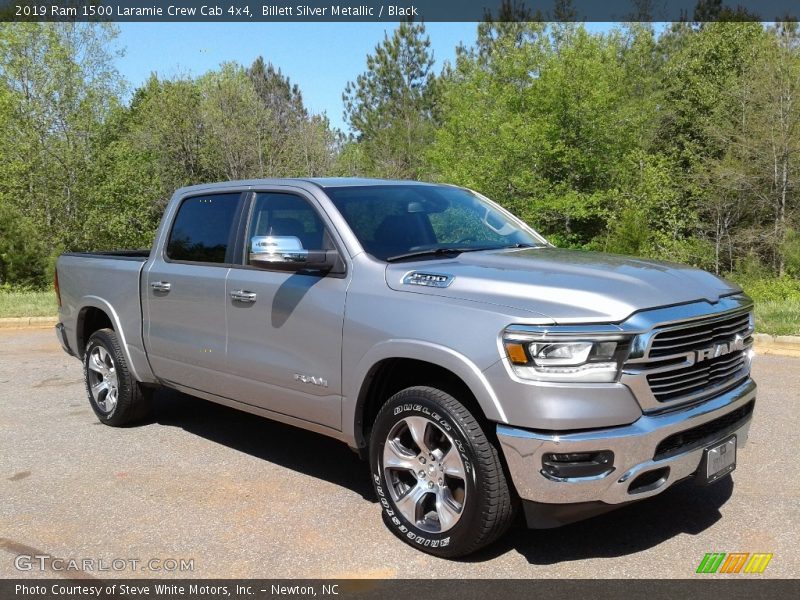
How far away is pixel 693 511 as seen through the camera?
4230 mm

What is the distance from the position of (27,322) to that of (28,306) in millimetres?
1320

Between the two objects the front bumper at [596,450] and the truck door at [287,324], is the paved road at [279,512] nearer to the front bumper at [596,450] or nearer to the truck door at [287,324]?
the front bumper at [596,450]

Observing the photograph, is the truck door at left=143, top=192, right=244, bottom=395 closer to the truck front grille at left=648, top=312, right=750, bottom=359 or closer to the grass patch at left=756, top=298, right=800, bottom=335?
the truck front grille at left=648, top=312, right=750, bottom=359

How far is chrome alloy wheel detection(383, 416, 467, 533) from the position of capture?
11.9 ft

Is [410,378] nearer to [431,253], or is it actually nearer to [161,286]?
[431,253]

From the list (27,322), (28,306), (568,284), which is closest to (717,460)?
(568,284)

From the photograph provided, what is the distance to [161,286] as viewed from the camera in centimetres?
542

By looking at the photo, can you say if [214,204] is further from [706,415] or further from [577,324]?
[706,415]

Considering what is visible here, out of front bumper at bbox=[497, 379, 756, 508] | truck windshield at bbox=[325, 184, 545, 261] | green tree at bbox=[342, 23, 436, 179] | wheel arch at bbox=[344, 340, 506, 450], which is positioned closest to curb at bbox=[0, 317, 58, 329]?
truck windshield at bbox=[325, 184, 545, 261]

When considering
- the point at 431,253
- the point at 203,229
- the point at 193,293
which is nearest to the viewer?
the point at 431,253

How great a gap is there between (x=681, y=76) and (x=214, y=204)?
117ft

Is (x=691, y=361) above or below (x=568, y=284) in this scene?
below

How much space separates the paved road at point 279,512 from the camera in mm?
A: 3658
